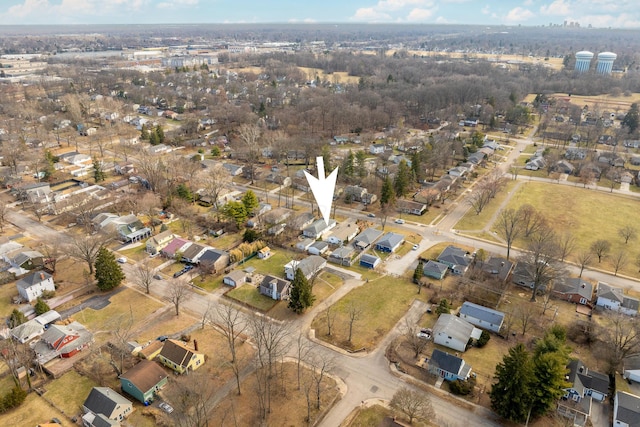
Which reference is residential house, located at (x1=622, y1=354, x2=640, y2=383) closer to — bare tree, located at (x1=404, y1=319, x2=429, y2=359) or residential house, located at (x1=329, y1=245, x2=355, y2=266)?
bare tree, located at (x1=404, y1=319, x2=429, y2=359)

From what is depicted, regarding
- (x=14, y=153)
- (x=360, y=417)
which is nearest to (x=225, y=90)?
(x=14, y=153)

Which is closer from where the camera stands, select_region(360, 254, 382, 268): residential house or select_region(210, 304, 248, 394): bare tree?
select_region(210, 304, 248, 394): bare tree

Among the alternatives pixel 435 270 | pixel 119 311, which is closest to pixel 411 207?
pixel 435 270

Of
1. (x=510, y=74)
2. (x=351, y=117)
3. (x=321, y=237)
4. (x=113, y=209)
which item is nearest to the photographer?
(x=321, y=237)

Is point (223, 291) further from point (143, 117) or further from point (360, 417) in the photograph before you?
point (143, 117)

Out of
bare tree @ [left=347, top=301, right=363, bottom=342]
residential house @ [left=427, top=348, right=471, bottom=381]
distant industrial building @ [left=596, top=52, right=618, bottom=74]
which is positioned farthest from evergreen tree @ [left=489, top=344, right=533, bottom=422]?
distant industrial building @ [left=596, top=52, right=618, bottom=74]

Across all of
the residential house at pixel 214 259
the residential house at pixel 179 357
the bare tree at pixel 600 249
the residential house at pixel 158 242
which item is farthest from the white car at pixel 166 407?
the bare tree at pixel 600 249

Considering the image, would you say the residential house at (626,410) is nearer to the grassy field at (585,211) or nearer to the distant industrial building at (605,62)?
the grassy field at (585,211)
